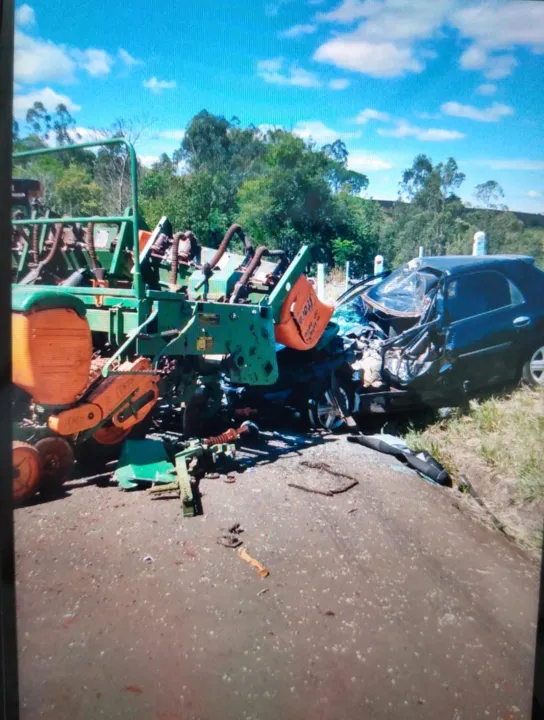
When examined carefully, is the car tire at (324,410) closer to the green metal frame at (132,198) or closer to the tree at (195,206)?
the tree at (195,206)

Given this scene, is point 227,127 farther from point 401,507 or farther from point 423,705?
point 423,705

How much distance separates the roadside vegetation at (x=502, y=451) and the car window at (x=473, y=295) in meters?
0.85

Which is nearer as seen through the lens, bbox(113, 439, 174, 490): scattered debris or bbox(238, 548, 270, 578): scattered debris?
bbox(238, 548, 270, 578): scattered debris

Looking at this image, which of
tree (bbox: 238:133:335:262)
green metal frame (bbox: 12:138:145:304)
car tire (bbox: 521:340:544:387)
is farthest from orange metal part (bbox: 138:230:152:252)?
car tire (bbox: 521:340:544:387)

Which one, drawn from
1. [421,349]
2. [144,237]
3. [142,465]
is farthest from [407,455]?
[144,237]

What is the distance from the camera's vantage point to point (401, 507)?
3.47 m

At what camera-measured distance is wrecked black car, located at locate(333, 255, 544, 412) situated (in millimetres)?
4648

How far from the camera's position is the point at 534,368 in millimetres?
4508

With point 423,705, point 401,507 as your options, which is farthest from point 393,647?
point 401,507

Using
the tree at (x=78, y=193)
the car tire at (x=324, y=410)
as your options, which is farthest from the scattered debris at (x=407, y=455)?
the tree at (x=78, y=193)

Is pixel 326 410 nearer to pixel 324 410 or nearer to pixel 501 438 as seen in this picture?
pixel 324 410

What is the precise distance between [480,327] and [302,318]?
170 cm

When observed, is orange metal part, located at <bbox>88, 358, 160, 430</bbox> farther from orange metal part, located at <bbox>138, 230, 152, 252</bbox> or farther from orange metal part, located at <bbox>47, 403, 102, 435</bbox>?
orange metal part, located at <bbox>138, 230, 152, 252</bbox>

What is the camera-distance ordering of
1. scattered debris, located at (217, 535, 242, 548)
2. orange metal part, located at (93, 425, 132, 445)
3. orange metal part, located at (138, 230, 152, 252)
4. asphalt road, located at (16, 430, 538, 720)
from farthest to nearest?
orange metal part, located at (138, 230, 152, 252) < orange metal part, located at (93, 425, 132, 445) < scattered debris, located at (217, 535, 242, 548) < asphalt road, located at (16, 430, 538, 720)
